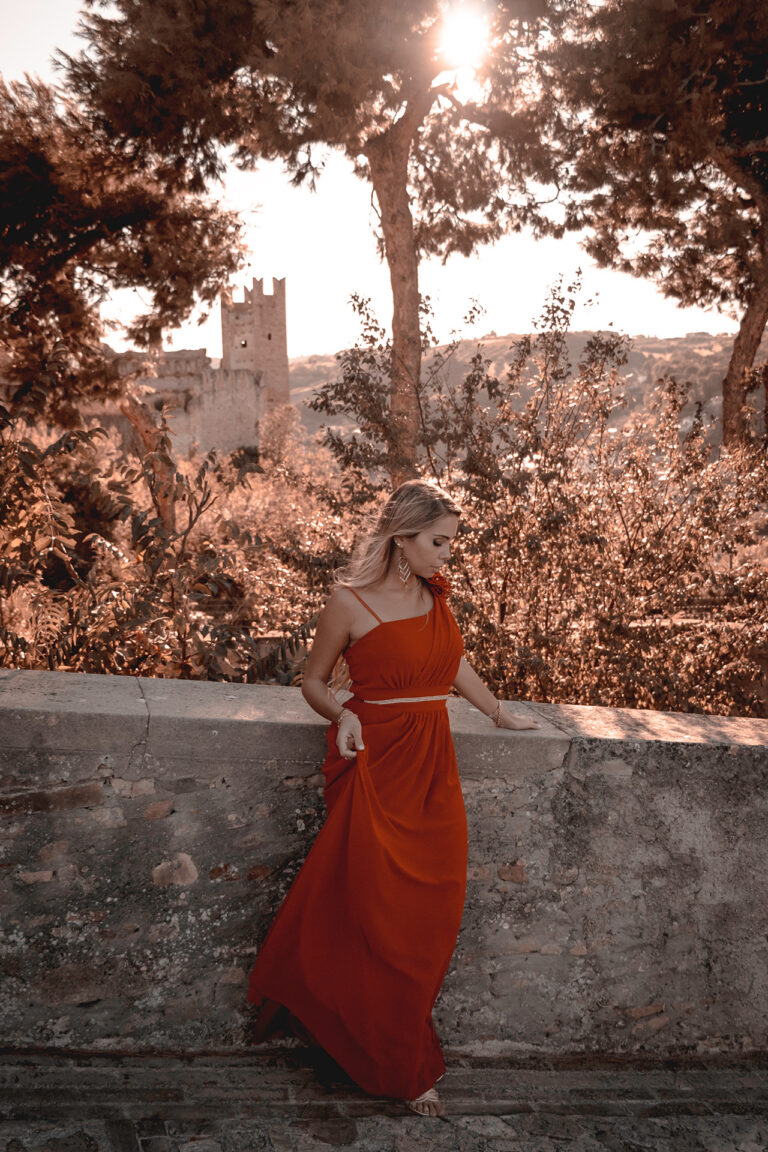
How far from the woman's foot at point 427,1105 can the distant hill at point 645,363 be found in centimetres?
488

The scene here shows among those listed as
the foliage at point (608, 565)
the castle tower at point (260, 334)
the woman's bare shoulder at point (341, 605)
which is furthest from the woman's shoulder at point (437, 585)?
the castle tower at point (260, 334)

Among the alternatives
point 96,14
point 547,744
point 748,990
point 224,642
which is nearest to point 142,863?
point 547,744

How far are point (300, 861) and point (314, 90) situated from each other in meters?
7.21

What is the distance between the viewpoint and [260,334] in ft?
148

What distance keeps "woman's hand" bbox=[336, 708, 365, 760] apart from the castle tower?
140 ft

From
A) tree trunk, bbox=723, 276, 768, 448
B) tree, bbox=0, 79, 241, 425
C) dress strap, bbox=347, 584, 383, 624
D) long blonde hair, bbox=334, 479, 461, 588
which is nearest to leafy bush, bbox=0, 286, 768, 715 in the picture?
long blonde hair, bbox=334, 479, 461, 588

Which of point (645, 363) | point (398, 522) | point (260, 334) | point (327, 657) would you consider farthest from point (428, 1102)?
point (645, 363)

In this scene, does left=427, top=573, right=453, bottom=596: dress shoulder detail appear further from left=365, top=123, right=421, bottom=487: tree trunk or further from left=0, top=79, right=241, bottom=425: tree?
left=0, top=79, right=241, bottom=425: tree

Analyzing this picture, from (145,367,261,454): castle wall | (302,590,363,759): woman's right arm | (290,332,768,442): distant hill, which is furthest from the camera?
(145,367,261,454): castle wall

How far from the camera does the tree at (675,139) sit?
7.82m

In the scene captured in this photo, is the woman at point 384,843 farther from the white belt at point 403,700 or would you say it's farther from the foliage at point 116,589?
the foliage at point 116,589

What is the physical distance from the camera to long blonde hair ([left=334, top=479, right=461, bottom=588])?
2.41m

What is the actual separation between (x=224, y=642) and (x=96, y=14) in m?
7.26

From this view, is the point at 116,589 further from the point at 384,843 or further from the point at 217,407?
the point at 217,407
